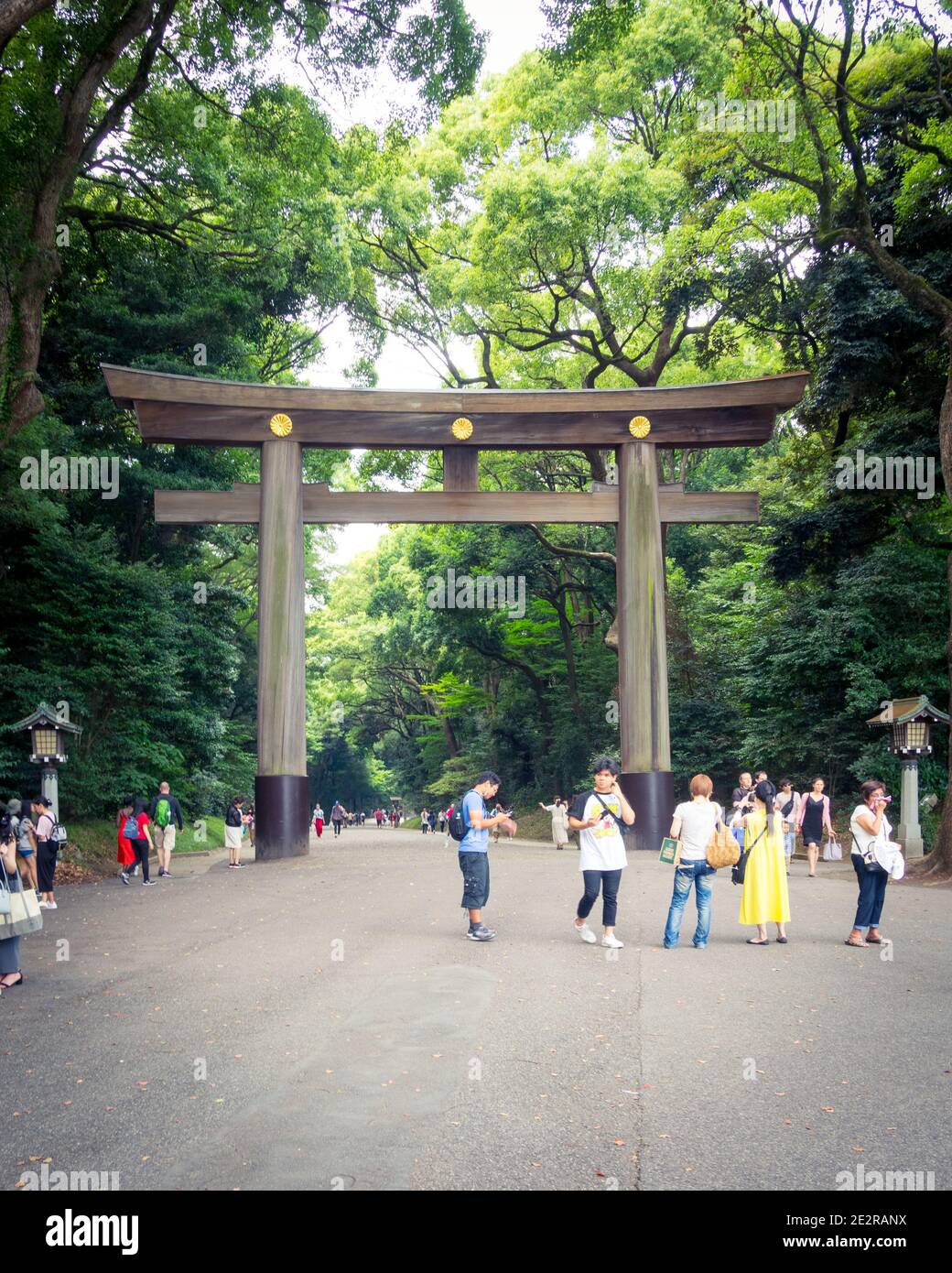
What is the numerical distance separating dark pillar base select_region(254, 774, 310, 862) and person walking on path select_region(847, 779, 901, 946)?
9376 mm

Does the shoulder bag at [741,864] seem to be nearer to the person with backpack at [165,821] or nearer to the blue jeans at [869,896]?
the blue jeans at [869,896]

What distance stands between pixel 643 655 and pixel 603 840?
8599mm

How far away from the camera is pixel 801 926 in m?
11.7

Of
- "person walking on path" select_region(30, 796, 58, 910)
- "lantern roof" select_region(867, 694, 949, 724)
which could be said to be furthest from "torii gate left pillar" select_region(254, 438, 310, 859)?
"lantern roof" select_region(867, 694, 949, 724)

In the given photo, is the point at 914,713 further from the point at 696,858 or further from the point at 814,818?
the point at 696,858

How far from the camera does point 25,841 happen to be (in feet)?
39.8

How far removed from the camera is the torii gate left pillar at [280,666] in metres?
17.3

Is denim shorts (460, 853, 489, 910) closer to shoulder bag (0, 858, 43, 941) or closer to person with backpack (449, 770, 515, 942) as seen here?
person with backpack (449, 770, 515, 942)

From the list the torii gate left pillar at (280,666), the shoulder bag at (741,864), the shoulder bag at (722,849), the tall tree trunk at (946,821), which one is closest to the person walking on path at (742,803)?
the shoulder bag at (741,864)

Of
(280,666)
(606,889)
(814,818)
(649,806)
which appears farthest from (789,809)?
(606,889)

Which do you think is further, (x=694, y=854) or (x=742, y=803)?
(x=742, y=803)

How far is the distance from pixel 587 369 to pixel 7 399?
60.3ft

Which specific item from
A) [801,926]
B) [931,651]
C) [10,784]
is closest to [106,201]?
[10,784]

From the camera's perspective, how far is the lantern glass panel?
18391 mm
